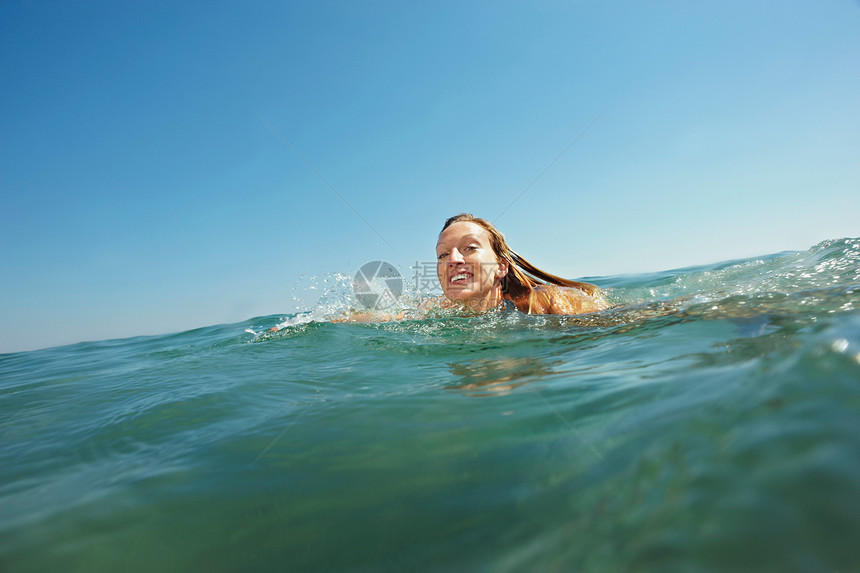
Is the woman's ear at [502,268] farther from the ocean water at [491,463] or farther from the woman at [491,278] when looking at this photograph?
the ocean water at [491,463]

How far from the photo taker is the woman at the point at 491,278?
5598 mm

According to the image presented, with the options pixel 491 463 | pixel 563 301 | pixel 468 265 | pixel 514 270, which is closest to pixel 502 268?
pixel 514 270

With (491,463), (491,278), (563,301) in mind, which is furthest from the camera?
(491,278)

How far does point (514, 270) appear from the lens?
5.96 metres

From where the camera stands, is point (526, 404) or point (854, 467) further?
point (526, 404)

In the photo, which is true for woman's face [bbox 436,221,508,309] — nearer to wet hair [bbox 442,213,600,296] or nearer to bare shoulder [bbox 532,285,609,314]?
wet hair [bbox 442,213,600,296]

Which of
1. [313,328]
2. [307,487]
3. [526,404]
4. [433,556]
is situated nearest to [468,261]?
[313,328]

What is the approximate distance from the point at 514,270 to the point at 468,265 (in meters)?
0.84

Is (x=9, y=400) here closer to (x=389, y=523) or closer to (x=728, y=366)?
(x=389, y=523)

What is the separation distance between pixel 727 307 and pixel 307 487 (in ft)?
12.2

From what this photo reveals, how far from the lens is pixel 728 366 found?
195cm

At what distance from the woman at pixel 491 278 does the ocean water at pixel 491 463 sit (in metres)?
2.15

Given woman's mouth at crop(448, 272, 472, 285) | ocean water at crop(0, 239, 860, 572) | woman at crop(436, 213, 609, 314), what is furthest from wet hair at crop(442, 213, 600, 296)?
ocean water at crop(0, 239, 860, 572)

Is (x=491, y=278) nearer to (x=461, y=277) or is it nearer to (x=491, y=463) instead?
(x=461, y=277)
